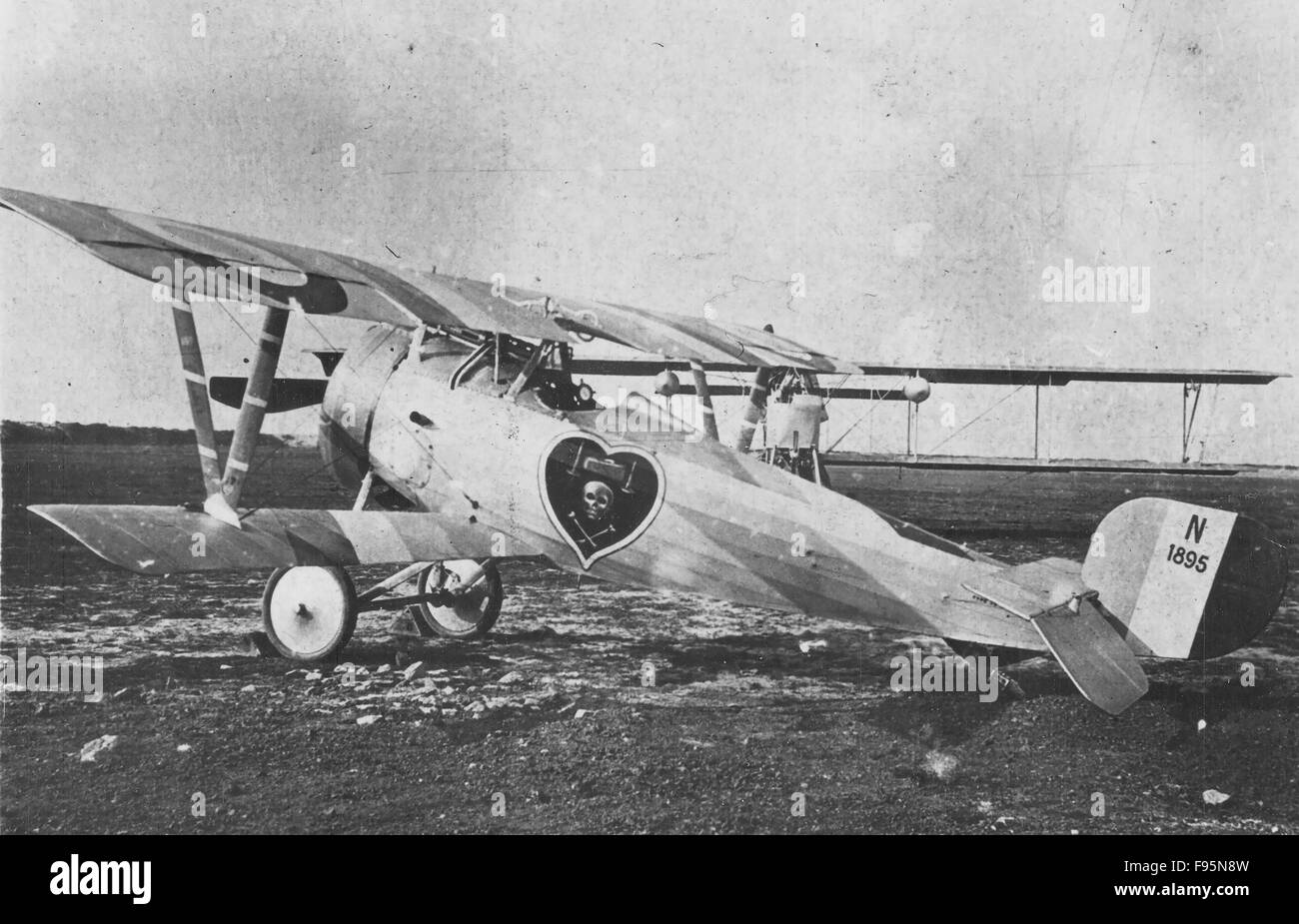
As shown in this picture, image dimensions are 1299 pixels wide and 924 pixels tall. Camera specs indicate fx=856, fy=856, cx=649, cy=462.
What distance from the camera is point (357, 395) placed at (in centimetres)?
609

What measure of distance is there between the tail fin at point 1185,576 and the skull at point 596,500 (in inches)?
105

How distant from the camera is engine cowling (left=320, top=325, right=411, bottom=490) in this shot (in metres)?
6.03

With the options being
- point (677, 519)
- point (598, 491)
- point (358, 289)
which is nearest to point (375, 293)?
point (358, 289)

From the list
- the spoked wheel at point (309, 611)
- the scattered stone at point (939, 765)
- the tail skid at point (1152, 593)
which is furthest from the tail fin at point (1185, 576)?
the spoked wheel at point (309, 611)

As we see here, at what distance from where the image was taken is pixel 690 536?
16.2 ft

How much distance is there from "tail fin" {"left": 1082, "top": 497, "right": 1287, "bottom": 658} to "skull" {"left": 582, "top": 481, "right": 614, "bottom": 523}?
268 centimetres

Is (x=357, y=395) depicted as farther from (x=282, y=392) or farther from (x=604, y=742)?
(x=604, y=742)

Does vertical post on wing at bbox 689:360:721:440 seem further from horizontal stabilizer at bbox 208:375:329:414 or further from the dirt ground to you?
horizontal stabilizer at bbox 208:375:329:414

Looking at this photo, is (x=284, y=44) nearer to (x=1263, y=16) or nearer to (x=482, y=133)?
(x=482, y=133)

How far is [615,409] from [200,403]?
93.0 inches

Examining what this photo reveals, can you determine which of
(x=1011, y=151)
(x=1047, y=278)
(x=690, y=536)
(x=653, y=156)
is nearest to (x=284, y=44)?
(x=653, y=156)

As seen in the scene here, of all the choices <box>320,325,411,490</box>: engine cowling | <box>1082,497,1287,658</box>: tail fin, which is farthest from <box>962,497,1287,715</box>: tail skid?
<box>320,325,411,490</box>: engine cowling

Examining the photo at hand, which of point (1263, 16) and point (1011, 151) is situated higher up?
point (1263, 16)
